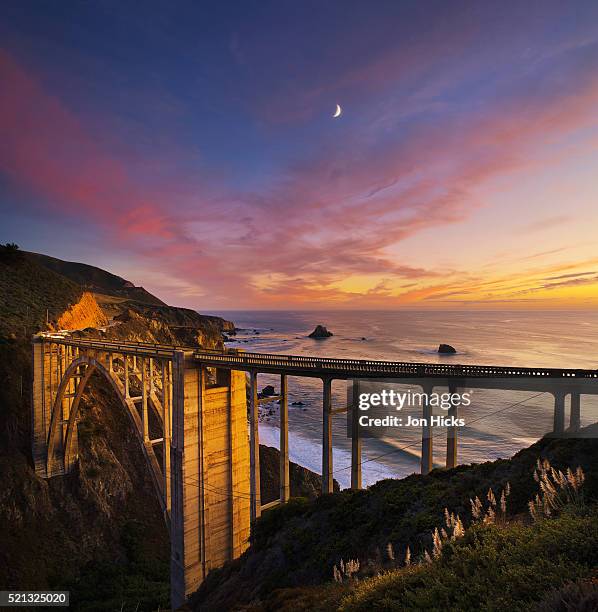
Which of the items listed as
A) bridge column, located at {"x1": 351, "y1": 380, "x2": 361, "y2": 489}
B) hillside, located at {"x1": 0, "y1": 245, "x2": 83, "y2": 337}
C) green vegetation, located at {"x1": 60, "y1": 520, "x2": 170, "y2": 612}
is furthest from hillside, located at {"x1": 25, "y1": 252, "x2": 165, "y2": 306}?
bridge column, located at {"x1": 351, "y1": 380, "x2": 361, "y2": 489}

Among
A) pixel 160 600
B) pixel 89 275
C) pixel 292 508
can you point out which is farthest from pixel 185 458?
pixel 89 275

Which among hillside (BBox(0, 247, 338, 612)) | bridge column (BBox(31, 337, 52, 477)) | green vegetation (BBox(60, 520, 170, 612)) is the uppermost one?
bridge column (BBox(31, 337, 52, 477))

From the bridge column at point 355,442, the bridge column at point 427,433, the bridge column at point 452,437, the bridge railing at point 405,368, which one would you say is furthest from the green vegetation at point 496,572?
the bridge railing at point 405,368

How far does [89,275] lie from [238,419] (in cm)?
19769

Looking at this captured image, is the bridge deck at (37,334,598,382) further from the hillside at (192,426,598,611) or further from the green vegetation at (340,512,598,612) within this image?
the green vegetation at (340,512,598,612)

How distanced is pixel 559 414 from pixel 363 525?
8067mm

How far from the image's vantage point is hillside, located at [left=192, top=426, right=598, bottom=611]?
9547 mm

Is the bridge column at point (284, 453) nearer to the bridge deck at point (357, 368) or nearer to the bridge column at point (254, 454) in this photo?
the bridge deck at point (357, 368)

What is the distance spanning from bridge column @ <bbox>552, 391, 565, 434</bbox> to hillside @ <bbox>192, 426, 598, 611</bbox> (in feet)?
1.94

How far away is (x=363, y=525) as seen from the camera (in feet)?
38.8

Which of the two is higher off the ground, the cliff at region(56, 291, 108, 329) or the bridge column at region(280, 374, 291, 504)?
the cliff at region(56, 291, 108, 329)

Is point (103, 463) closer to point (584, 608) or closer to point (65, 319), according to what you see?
point (65, 319)

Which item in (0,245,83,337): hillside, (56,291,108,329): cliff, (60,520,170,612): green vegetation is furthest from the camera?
(56,291,108,329): cliff

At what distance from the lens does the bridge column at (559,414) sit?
11352 millimetres
